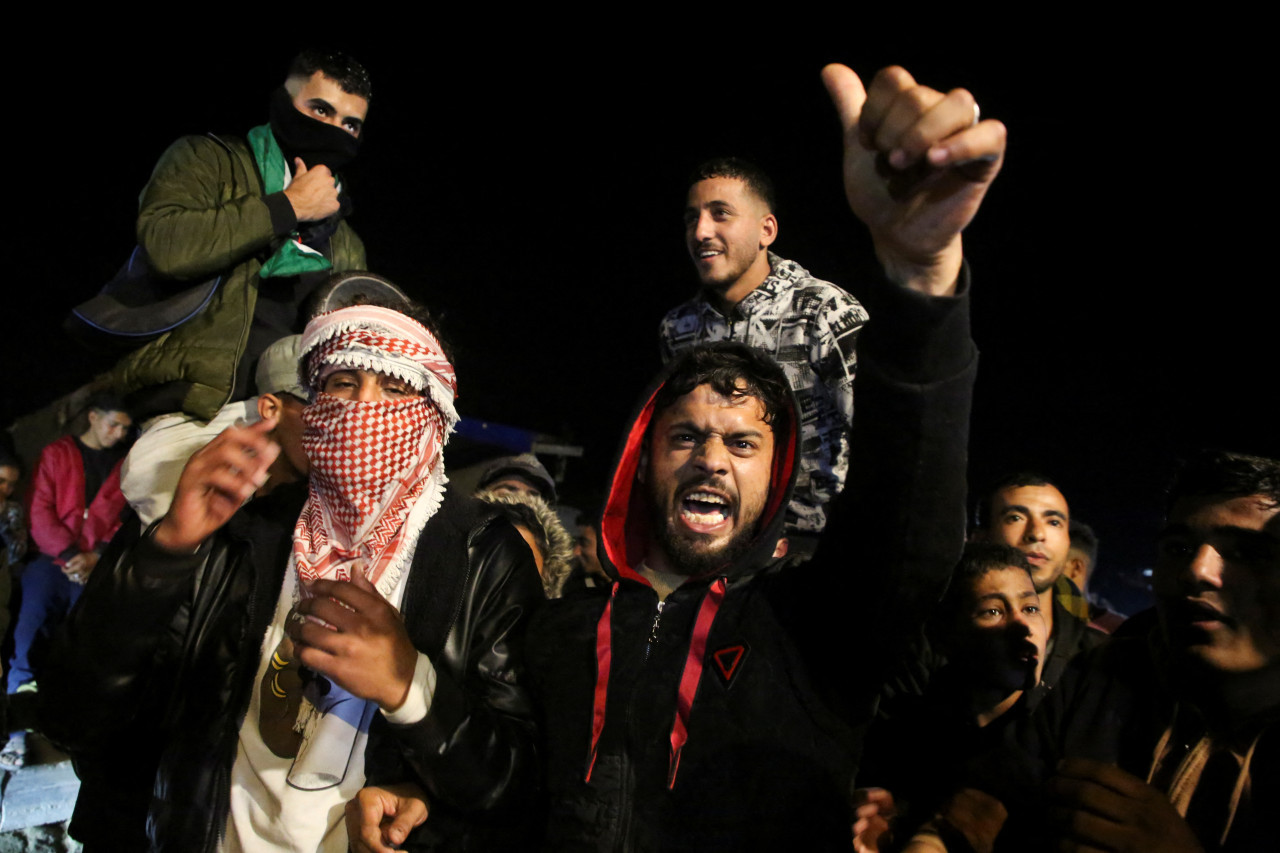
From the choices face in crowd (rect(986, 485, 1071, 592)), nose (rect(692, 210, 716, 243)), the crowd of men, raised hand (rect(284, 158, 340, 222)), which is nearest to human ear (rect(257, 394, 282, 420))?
the crowd of men

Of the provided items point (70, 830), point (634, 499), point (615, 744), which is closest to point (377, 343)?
point (634, 499)

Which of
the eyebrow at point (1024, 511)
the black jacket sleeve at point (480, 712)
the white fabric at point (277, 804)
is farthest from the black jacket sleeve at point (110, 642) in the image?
the eyebrow at point (1024, 511)

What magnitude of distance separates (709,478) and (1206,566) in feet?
4.03

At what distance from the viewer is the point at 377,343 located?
2168 millimetres

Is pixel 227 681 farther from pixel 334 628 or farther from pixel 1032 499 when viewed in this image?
pixel 1032 499

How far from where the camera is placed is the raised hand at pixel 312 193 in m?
3.04

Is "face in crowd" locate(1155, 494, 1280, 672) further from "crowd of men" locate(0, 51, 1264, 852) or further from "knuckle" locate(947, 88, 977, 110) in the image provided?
"knuckle" locate(947, 88, 977, 110)

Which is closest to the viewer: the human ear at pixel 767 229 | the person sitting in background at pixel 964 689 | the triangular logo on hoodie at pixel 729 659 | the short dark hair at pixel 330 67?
the triangular logo on hoodie at pixel 729 659

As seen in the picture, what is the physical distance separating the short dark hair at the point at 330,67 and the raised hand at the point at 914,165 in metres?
2.53

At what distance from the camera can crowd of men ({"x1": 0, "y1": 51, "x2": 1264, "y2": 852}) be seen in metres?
1.45

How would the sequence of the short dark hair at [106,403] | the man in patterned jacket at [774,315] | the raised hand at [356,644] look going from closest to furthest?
the raised hand at [356,644] → the man in patterned jacket at [774,315] → the short dark hair at [106,403]

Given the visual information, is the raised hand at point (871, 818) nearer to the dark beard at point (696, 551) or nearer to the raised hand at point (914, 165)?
the dark beard at point (696, 551)

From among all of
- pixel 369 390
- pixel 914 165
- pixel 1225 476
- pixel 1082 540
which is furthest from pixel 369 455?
pixel 1082 540

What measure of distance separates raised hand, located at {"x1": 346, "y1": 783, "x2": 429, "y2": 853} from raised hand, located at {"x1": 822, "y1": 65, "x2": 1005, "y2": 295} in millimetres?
1580
